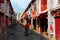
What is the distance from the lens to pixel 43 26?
36469mm

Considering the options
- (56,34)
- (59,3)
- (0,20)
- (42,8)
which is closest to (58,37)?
(56,34)

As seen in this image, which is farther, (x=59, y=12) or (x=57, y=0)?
(x=57, y=0)

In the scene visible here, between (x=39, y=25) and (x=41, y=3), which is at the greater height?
(x=41, y=3)

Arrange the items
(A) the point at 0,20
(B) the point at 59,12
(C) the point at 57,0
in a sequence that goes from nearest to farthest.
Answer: (B) the point at 59,12
(C) the point at 57,0
(A) the point at 0,20

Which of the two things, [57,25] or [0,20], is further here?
[0,20]

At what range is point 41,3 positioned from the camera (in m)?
34.2

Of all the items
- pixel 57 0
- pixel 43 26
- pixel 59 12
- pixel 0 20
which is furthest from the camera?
pixel 43 26

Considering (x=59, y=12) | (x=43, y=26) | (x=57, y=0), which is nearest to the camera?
(x=59, y=12)

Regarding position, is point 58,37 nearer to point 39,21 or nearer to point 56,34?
point 56,34

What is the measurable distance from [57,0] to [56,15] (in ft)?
6.52

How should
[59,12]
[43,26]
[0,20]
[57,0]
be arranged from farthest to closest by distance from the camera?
[43,26] → [0,20] → [57,0] → [59,12]

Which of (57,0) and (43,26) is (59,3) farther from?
(43,26)

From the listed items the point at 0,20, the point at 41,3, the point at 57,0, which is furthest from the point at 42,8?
the point at 57,0

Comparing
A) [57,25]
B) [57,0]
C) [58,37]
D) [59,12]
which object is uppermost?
[57,0]
